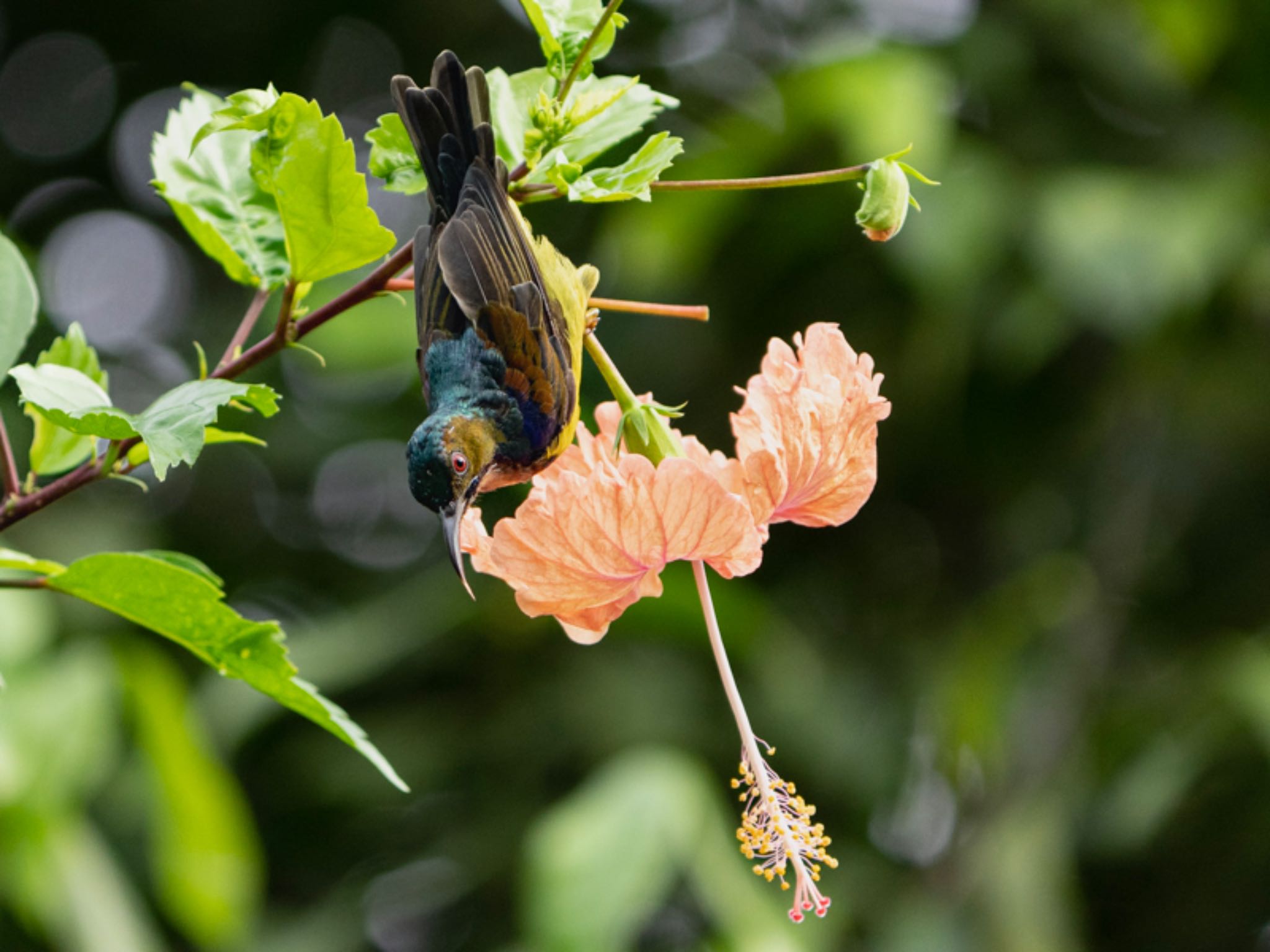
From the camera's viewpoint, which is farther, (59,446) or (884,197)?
(59,446)

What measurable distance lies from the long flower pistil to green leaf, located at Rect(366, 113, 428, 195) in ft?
1.86

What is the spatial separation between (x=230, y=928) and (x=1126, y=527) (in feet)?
9.64

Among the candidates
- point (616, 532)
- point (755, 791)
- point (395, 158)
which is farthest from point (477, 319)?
point (755, 791)

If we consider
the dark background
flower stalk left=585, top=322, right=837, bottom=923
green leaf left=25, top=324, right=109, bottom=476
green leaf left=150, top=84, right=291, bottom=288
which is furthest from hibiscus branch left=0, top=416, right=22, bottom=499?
the dark background

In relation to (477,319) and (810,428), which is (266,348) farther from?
(810,428)

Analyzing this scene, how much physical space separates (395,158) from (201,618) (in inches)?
16.0

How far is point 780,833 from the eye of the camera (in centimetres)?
107

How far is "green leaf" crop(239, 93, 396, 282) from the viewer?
931mm

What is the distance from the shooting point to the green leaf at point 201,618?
0.96 metres

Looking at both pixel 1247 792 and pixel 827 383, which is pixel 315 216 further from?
pixel 1247 792

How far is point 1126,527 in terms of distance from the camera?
4.05 m

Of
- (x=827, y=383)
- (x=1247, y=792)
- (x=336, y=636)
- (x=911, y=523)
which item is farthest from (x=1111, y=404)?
(x=827, y=383)

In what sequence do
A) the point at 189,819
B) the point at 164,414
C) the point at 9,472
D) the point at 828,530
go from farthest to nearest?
the point at 828,530
the point at 189,819
the point at 9,472
the point at 164,414

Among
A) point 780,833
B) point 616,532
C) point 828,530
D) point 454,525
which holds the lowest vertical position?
point 828,530
